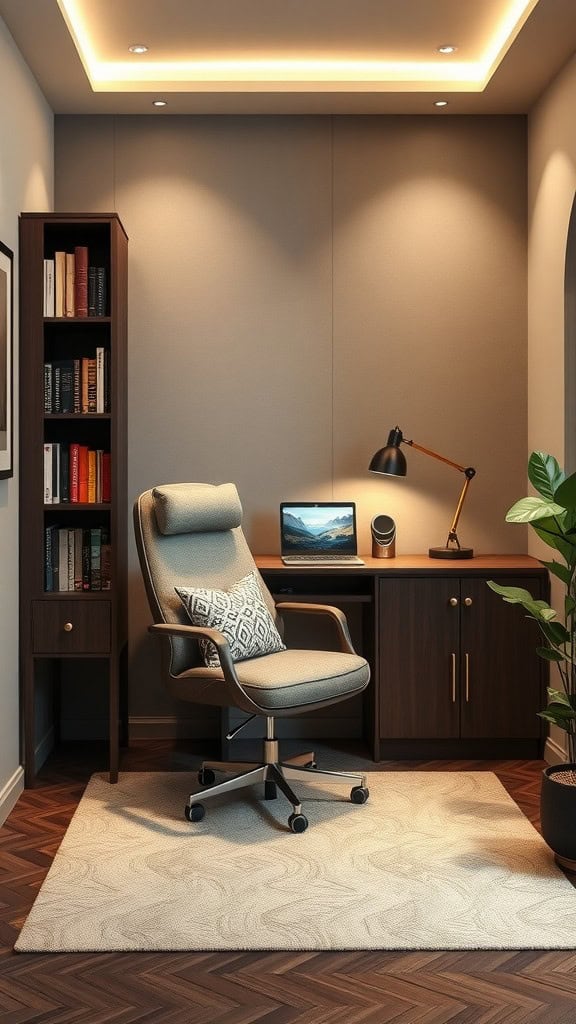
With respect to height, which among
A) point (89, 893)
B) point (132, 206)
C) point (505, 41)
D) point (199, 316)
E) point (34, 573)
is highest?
point (505, 41)

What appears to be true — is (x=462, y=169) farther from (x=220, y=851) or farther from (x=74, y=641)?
(x=220, y=851)

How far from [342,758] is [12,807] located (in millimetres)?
1346

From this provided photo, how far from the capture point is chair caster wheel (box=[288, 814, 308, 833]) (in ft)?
11.4

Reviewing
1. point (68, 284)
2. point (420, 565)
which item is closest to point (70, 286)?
point (68, 284)

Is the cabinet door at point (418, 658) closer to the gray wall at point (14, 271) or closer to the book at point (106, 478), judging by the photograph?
the book at point (106, 478)

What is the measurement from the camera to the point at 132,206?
4.61 m

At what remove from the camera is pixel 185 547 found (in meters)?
4.02

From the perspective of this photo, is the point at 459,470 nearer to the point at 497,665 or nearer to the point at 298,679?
the point at 497,665

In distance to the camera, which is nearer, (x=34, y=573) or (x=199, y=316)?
(x=34, y=573)

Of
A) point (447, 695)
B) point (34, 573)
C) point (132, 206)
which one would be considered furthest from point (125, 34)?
point (447, 695)

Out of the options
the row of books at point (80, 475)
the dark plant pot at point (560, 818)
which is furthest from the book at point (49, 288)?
the dark plant pot at point (560, 818)

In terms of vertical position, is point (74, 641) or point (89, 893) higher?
point (74, 641)

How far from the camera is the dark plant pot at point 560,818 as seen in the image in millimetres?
3082

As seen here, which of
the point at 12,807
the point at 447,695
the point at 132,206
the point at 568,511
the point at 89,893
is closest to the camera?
the point at 89,893
